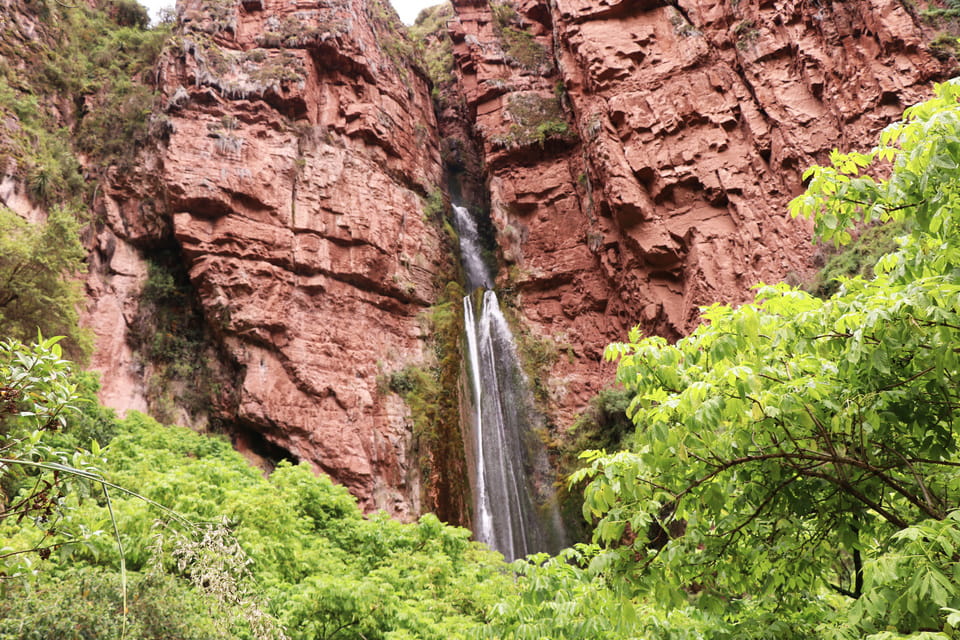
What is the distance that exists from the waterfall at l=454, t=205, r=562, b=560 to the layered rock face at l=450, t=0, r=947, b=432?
1.42 meters

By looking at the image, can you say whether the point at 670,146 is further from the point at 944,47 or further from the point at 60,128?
the point at 60,128

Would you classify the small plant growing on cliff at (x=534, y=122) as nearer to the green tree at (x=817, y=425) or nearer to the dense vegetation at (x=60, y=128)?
the dense vegetation at (x=60, y=128)

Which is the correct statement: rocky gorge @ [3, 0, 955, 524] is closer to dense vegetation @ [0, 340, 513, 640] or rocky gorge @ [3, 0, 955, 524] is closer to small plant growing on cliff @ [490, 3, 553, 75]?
small plant growing on cliff @ [490, 3, 553, 75]

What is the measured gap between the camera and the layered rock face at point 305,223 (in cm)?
1928

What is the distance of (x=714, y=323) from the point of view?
389cm

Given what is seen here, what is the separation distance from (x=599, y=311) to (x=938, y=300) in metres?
21.1

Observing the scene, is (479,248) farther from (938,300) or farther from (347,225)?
(938,300)

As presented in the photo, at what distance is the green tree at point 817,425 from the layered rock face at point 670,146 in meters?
15.1

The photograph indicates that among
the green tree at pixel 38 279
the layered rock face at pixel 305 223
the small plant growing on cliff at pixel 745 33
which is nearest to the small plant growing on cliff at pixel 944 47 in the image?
the small plant growing on cliff at pixel 745 33

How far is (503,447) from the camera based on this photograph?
21047 millimetres

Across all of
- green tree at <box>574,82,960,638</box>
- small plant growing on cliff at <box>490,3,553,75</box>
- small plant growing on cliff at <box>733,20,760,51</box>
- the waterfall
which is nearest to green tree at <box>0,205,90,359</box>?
the waterfall

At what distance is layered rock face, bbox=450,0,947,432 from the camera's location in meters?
18.1

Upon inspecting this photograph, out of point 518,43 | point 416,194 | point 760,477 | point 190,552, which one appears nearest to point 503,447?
point 416,194

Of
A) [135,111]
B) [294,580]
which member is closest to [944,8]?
[294,580]
